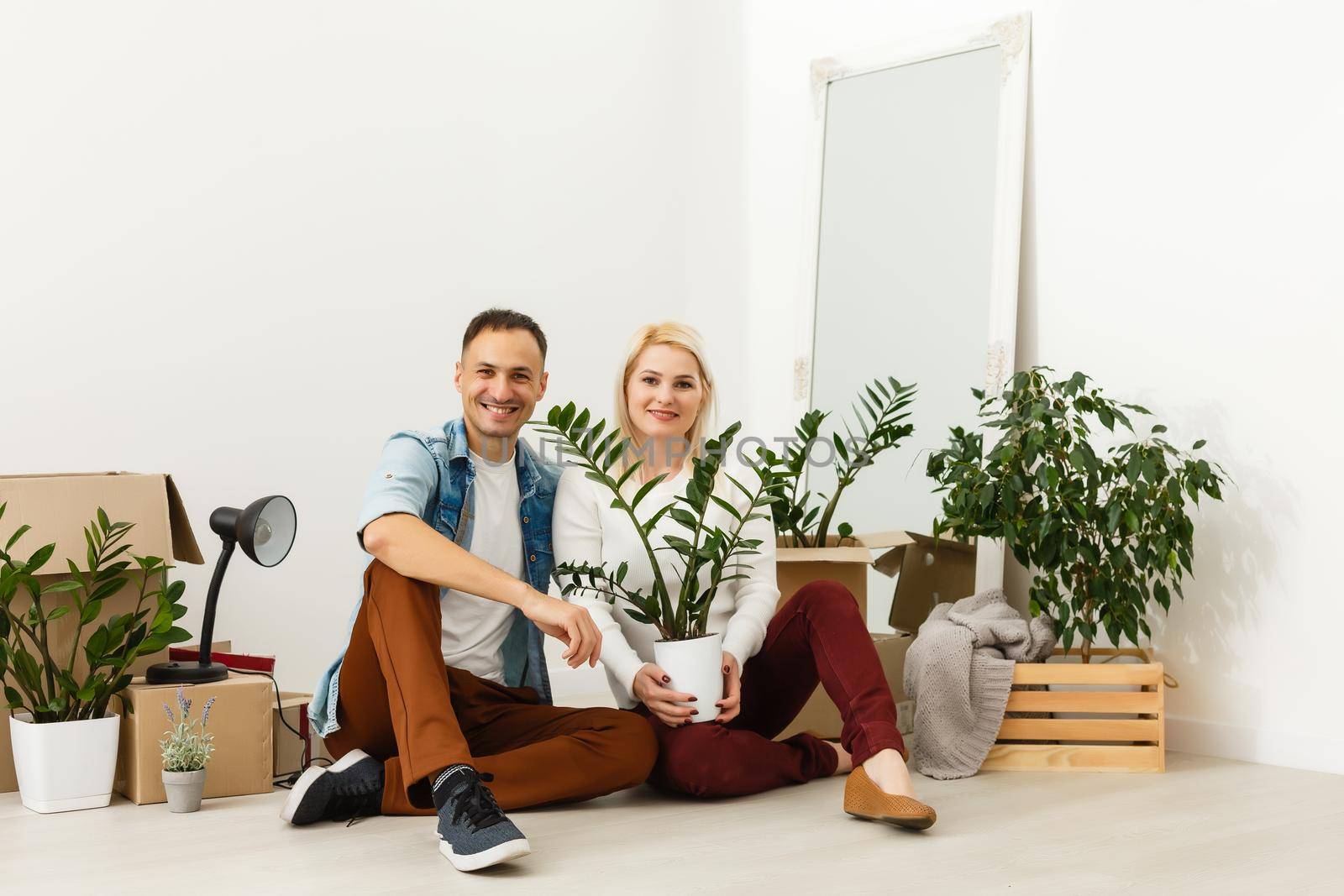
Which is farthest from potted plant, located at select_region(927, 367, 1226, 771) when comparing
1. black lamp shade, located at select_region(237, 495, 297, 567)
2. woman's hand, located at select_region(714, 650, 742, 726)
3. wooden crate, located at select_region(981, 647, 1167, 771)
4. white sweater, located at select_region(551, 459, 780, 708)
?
black lamp shade, located at select_region(237, 495, 297, 567)

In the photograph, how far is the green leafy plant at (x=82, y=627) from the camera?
206 centimetres

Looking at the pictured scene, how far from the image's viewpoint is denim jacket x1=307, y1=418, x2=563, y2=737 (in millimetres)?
1970

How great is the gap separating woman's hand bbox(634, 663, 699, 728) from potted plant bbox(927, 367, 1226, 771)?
30.7 inches

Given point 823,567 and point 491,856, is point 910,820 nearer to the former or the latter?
point 491,856

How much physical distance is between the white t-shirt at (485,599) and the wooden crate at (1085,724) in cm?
101

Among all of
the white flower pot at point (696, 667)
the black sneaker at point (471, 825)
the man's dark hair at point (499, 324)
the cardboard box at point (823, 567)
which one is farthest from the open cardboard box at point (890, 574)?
the black sneaker at point (471, 825)

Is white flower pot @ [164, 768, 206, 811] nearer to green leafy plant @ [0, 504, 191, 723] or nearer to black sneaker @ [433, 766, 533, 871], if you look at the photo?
green leafy plant @ [0, 504, 191, 723]

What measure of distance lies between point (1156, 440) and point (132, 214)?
2.20 m

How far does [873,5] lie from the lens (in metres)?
3.27

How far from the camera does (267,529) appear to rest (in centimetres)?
222

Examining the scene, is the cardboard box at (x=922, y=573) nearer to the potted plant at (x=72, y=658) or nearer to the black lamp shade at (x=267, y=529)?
the black lamp shade at (x=267, y=529)

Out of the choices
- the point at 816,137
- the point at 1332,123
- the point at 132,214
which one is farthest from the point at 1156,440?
the point at 132,214

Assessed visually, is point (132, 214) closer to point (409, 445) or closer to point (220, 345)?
point (220, 345)

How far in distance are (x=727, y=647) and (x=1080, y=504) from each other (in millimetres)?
800
